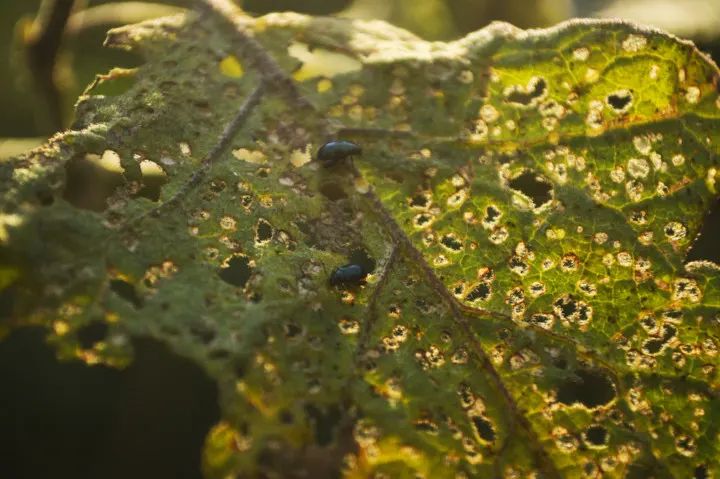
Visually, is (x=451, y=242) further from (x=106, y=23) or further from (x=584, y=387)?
(x=106, y=23)

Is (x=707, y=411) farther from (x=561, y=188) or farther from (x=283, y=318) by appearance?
(x=283, y=318)

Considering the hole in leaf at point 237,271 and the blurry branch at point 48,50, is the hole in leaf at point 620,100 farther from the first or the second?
the blurry branch at point 48,50

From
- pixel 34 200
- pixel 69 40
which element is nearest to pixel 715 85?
pixel 34 200

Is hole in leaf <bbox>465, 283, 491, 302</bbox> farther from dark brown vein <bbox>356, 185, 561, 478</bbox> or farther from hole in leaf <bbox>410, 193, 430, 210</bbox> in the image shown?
hole in leaf <bbox>410, 193, 430, 210</bbox>

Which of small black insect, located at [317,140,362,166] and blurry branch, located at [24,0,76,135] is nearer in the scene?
small black insect, located at [317,140,362,166]

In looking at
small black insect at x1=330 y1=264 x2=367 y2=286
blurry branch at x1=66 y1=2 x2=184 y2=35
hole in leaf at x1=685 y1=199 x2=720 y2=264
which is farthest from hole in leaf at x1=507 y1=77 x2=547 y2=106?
hole in leaf at x1=685 y1=199 x2=720 y2=264

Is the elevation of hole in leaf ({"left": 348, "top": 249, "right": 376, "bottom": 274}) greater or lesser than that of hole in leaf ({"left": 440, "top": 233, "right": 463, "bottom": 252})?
lesser

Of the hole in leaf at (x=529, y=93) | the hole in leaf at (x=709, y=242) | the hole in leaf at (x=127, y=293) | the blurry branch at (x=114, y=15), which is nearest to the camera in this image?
the hole in leaf at (x=127, y=293)

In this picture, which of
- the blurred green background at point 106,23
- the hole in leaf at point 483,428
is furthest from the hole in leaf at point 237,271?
the blurred green background at point 106,23
